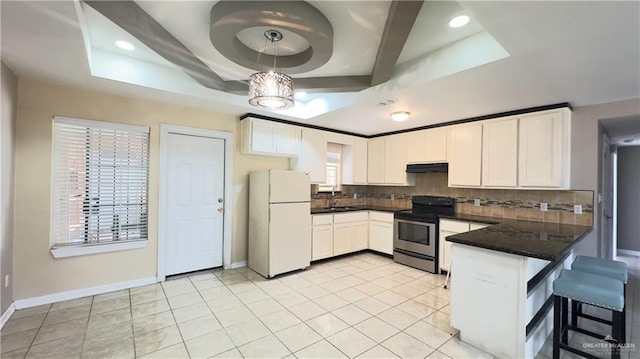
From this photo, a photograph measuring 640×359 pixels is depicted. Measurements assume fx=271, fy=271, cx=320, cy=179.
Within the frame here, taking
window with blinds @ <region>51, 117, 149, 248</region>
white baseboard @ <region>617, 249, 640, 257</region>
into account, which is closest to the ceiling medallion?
window with blinds @ <region>51, 117, 149, 248</region>

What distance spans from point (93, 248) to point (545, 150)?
5.47 meters

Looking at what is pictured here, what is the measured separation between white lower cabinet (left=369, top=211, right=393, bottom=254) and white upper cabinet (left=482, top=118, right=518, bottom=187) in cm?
162

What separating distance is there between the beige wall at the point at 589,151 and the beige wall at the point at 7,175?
596cm

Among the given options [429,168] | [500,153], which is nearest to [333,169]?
[429,168]

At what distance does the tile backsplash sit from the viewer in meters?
3.37

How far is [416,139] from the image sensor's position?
4.70 metres

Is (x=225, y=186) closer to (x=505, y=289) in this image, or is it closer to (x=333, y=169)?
(x=333, y=169)

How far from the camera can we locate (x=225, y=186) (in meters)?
4.13

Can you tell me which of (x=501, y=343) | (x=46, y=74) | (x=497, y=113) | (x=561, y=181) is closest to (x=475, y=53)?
(x=497, y=113)

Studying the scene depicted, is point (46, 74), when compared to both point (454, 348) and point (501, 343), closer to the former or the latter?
point (454, 348)

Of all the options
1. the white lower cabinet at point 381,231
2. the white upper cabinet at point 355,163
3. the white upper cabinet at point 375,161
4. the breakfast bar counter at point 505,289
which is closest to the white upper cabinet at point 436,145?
the white upper cabinet at point 375,161

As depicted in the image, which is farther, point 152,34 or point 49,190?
point 49,190

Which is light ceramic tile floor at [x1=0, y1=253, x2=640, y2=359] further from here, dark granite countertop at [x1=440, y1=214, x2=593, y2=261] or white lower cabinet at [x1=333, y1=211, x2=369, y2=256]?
white lower cabinet at [x1=333, y1=211, x2=369, y2=256]

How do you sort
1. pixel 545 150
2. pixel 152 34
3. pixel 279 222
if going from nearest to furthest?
pixel 152 34 → pixel 545 150 → pixel 279 222
